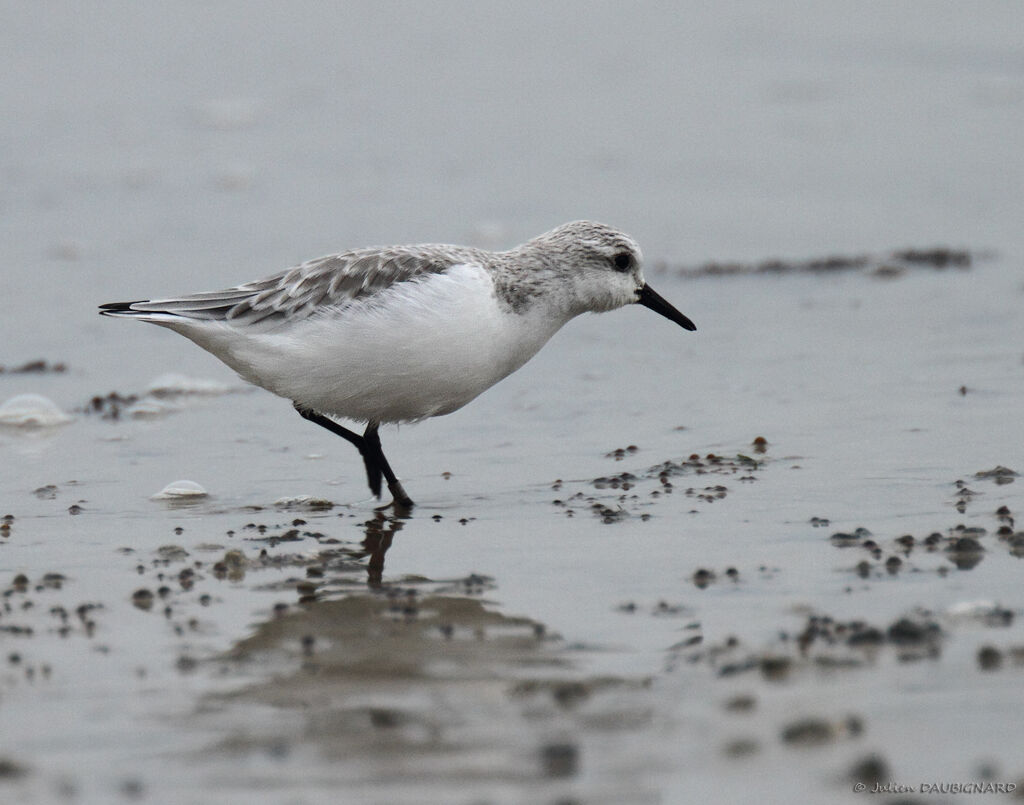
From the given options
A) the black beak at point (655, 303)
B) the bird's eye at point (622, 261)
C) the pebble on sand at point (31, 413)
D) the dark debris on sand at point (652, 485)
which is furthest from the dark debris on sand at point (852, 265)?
the pebble on sand at point (31, 413)

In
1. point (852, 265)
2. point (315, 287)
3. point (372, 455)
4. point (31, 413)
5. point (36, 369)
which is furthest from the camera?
point (852, 265)

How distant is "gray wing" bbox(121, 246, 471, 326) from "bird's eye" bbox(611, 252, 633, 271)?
2.20 feet

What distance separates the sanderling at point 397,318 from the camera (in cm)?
570

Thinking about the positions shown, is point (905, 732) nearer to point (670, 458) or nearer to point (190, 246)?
point (670, 458)

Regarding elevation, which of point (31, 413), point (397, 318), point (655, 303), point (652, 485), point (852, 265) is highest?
point (852, 265)

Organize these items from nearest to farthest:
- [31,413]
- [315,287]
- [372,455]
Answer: [315,287] < [372,455] < [31,413]

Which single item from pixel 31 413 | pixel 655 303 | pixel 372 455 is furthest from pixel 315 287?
pixel 31 413

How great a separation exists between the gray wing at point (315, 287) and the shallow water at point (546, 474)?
32.1 inches

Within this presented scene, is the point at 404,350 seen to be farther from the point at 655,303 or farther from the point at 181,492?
the point at 655,303

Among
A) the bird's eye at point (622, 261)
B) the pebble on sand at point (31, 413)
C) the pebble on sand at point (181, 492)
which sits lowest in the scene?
the pebble on sand at point (181, 492)

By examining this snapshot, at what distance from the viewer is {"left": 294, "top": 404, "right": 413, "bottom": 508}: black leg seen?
19.6 feet

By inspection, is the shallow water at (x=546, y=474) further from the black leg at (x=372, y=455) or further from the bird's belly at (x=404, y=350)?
the bird's belly at (x=404, y=350)

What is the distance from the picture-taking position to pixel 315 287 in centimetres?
599

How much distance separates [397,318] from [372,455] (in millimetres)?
758
